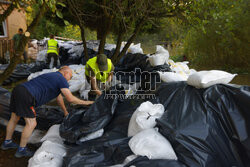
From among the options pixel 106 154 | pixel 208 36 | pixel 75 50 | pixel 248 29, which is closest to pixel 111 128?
pixel 106 154

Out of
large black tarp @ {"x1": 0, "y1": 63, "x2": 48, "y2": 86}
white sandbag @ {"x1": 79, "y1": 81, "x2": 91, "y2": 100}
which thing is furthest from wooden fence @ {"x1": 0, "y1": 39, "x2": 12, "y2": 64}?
white sandbag @ {"x1": 79, "y1": 81, "x2": 91, "y2": 100}

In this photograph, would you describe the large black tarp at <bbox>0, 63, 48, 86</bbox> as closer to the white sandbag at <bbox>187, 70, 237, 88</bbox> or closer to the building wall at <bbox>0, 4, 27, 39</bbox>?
the building wall at <bbox>0, 4, 27, 39</bbox>

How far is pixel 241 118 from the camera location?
58.0 inches

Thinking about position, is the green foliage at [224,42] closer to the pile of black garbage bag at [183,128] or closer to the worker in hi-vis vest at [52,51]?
the pile of black garbage bag at [183,128]

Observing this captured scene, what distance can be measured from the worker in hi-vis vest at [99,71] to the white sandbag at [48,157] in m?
1.26

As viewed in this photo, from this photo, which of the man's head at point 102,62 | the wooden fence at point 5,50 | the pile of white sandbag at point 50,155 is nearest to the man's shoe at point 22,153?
the pile of white sandbag at point 50,155

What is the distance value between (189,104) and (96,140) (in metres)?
0.97

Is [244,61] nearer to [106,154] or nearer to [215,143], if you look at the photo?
[215,143]

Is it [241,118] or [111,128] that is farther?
[111,128]

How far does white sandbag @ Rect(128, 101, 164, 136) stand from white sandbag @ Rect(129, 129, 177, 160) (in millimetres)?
139

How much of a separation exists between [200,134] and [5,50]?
27.5 feet

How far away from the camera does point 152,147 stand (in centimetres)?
148

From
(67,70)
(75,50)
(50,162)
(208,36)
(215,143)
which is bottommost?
(50,162)

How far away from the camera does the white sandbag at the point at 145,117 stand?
1.69 meters
